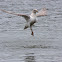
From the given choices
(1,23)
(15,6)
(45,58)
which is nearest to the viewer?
(45,58)

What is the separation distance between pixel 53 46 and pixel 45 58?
2.17 metres

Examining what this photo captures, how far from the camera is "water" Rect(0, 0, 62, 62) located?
49.1 feet

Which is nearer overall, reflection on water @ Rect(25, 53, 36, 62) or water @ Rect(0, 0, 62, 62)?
reflection on water @ Rect(25, 53, 36, 62)

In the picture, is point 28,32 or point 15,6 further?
point 15,6

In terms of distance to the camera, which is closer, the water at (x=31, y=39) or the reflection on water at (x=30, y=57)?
the reflection on water at (x=30, y=57)

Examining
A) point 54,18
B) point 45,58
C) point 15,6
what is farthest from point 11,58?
point 15,6

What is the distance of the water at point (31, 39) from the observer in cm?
1497

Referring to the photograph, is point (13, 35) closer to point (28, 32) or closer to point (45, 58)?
point (28, 32)

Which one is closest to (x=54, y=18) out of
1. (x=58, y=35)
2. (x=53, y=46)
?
(x=58, y=35)

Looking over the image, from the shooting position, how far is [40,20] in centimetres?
2373

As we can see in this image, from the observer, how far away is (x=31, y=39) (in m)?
18.7

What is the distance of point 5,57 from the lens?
1484 centimetres

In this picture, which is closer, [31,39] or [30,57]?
[30,57]

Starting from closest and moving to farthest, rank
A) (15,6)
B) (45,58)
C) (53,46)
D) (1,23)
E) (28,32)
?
(45,58) < (53,46) < (28,32) < (1,23) < (15,6)
